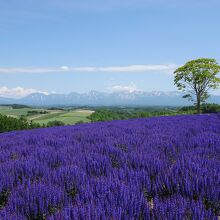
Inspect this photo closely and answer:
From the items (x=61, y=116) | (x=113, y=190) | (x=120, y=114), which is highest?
(x=113, y=190)

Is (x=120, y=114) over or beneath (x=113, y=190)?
beneath

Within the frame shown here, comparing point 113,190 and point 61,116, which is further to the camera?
point 61,116

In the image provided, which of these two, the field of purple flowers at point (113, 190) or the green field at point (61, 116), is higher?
the field of purple flowers at point (113, 190)

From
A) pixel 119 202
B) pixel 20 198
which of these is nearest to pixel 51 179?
pixel 20 198

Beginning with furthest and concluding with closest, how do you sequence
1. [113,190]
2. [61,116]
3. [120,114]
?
[120,114]
[61,116]
[113,190]

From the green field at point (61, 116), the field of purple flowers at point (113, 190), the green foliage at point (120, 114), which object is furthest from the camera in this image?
the green field at point (61, 116)

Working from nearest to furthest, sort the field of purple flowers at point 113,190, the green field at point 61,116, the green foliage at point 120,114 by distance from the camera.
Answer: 1. the field of purple flowers at point 113,190
2. the green foliage at point 120,114
3. the green field at point 61,116

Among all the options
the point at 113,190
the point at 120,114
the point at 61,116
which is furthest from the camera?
the point at 120,114

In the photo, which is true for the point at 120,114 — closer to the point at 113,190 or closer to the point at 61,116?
the point at 61,116

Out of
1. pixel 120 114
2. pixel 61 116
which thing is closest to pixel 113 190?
pixel 61 116

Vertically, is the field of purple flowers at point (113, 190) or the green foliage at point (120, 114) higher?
the field of purple flowers at point (113, 190)

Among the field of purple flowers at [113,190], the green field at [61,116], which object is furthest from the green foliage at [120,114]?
the field of purple flowers at [113,190]

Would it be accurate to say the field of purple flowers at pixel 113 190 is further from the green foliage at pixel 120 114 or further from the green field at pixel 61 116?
the green field at pixel 61 116

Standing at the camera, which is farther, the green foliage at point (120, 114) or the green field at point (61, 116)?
the green field at point (61, 116)
